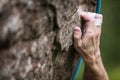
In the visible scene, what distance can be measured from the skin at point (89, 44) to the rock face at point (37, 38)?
0.15ft

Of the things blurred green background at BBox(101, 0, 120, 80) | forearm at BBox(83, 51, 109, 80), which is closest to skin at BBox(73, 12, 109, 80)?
forearm at BBox(83, 51, 109, 80)

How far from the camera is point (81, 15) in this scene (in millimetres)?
2580

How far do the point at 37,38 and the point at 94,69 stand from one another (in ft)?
2.38

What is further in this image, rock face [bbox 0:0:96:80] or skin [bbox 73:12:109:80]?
skin [bbox 73:12:109:80]

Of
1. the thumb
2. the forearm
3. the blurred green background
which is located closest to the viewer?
the thumb

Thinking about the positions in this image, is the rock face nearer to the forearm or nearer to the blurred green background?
the forearm

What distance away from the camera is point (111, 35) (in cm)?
852

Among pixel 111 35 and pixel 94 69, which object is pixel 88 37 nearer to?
pixel 94 69

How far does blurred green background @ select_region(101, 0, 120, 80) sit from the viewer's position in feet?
26.8

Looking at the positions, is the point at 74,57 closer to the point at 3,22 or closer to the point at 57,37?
the point at 57,37

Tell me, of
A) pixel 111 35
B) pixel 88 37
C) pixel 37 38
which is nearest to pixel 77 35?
pixel 88 37

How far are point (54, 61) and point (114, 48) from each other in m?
6.09

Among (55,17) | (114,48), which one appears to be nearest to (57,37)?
(55,17)

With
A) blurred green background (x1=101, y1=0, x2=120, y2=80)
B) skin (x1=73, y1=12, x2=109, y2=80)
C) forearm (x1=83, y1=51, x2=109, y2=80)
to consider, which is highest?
skin (x1=73, y1=12, x2=109, y2=80)
